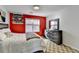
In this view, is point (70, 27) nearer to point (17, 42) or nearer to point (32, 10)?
point (32, 10)

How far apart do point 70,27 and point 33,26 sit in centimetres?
77

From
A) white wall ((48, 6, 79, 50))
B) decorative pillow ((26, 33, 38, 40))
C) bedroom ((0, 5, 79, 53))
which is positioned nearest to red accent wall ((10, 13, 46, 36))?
bedroom ((0, 5, 79, 53))

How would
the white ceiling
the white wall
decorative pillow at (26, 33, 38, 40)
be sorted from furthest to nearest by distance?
the white wall
decorative pillow at (26, 33, 38, 40)
the white ceiling

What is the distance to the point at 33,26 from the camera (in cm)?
142

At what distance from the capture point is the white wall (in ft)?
5.11

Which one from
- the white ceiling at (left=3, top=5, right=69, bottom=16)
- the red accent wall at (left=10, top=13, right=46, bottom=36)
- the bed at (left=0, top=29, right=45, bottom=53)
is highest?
the white ceiling at (left=3, top=5, right=69, bottom=16)

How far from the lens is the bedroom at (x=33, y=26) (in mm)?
1289

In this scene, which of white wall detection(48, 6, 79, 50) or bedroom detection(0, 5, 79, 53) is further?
white wall detection(48, 6, 79, 50)

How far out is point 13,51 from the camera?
4.46 feet

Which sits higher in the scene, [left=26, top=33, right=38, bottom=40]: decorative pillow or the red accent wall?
the red accent wall

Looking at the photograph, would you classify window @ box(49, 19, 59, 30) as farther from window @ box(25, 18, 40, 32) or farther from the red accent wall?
window @ box(25, 18, 40, 32)

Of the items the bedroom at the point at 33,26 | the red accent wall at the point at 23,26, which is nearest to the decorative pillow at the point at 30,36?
the bedroom at the point at 33,26

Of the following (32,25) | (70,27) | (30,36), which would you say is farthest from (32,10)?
(70,27)

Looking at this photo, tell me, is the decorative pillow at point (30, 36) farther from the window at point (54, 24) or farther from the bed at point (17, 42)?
the window at point (54, 24)
